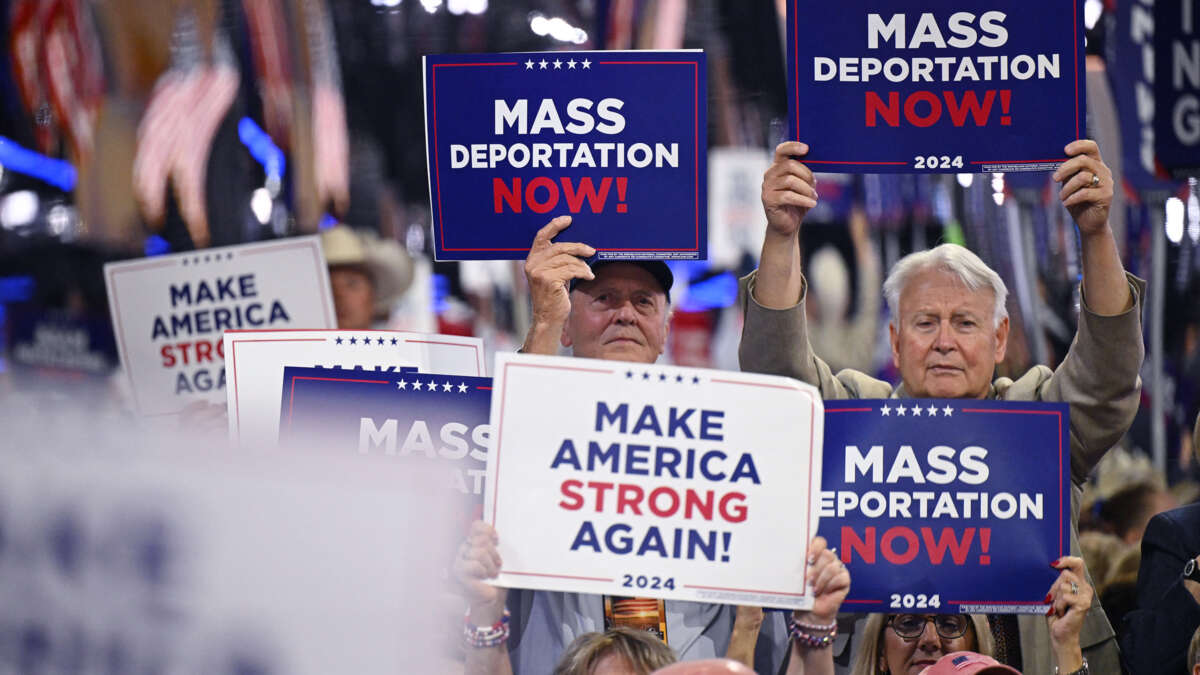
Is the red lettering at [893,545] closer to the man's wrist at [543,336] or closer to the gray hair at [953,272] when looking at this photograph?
the gray hair at [953,272]

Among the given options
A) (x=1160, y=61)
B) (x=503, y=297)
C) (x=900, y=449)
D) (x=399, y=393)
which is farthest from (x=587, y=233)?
(x=503, y=297)

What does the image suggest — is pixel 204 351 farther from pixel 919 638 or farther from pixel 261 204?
pixel 261 204

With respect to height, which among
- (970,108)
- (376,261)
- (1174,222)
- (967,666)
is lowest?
(967,666)

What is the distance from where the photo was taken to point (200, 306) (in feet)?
13.3

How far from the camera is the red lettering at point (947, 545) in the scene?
9.02 feet

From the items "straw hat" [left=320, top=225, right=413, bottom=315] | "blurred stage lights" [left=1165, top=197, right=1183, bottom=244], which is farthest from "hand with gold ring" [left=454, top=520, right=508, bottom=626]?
"blurred stage lights" [left=1165, top=197, right=1183, bottom=244]

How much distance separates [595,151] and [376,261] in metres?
2.80

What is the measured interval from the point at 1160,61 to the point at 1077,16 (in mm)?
1983

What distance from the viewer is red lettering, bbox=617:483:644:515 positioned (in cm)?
249

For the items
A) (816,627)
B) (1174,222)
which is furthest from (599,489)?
(1174,222)

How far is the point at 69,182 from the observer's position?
8031mm

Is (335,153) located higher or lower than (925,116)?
higher

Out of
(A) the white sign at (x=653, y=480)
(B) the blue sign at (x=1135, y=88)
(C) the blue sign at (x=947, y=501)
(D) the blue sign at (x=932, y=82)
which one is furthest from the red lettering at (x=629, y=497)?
(B) the blue sign at (x=1135, y=88)

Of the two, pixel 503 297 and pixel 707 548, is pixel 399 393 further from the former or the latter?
pixel 503 297
